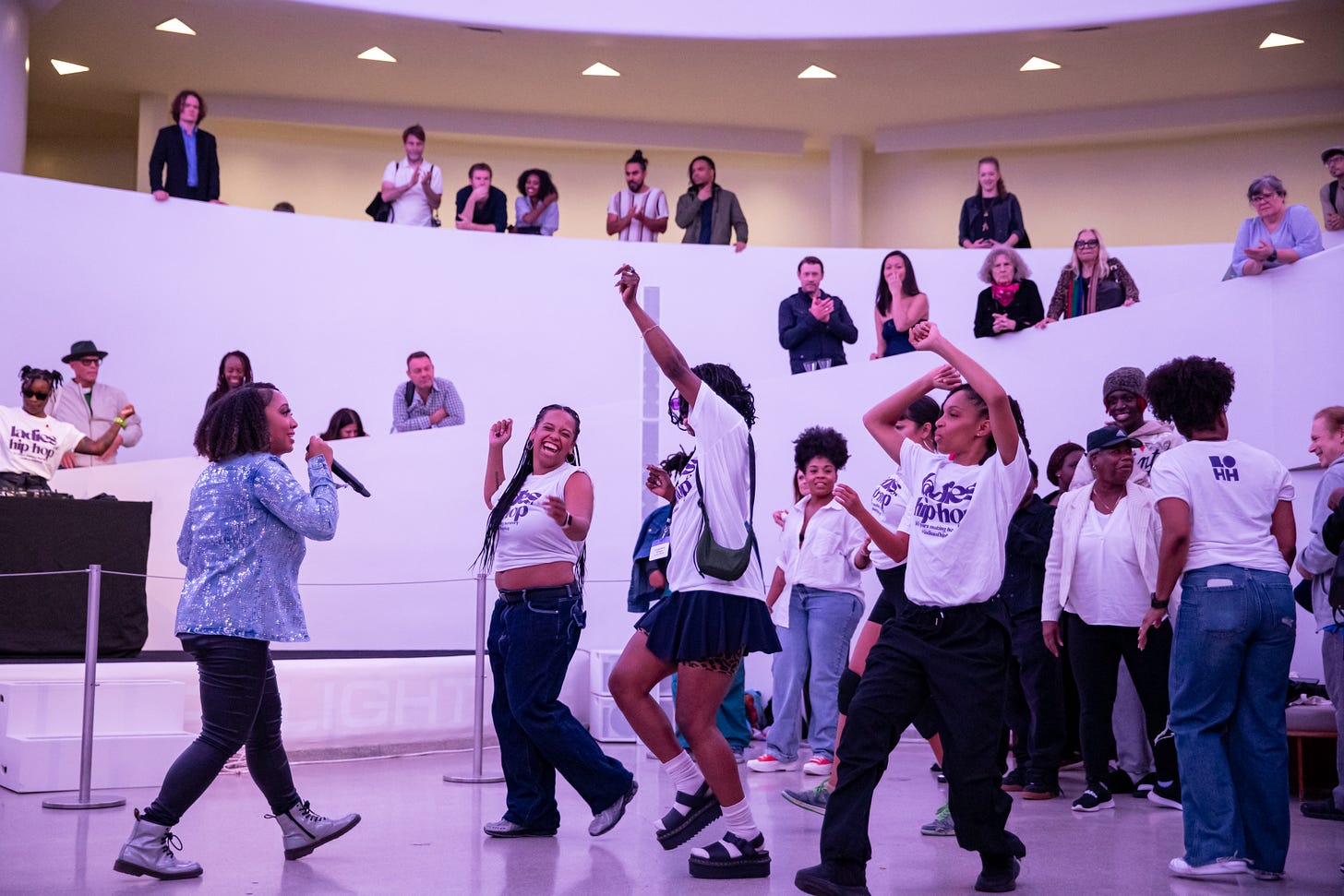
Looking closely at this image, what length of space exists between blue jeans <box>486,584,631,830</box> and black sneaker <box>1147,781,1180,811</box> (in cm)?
233

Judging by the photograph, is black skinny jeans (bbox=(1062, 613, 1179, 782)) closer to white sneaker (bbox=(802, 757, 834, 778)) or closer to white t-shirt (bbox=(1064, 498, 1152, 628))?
white t-shirt (bbox=(1064, 498, 1152, 628))

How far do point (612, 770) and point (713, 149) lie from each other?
1072 cm

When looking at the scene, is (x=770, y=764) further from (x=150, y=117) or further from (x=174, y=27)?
(x=150, y=117)

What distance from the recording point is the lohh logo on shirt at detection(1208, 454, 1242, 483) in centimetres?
396

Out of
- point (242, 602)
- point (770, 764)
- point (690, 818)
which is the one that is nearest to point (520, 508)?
point (242, 602)

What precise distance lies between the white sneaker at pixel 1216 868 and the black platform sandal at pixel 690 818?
136 cm

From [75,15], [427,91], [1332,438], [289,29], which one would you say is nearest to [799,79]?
[427,91]

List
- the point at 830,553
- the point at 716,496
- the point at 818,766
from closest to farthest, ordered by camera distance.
Result: the point at 716,496 → the point at 818,766 → the point at 830,553

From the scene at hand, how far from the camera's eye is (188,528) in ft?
12.9

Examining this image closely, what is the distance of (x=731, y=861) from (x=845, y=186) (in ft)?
37.1

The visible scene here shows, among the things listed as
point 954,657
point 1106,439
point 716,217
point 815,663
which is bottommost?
point 815,663

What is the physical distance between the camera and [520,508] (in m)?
4.58

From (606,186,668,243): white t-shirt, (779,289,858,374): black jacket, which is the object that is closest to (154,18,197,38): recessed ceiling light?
(606,186,668,243): white t-shirt

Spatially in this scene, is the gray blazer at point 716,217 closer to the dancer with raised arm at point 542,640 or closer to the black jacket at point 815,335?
the black jacket at point 815,335
